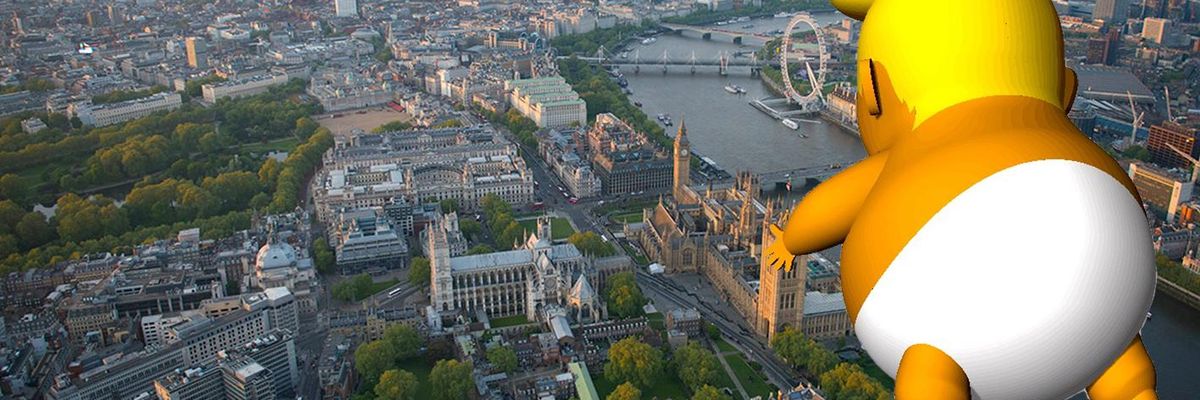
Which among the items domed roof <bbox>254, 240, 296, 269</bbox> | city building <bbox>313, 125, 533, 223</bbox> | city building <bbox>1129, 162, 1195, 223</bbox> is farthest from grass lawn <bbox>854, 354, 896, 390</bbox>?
city building <bbox>1129, 162, 1195, 223</bbox>

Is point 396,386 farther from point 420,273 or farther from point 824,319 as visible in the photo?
point 824,319

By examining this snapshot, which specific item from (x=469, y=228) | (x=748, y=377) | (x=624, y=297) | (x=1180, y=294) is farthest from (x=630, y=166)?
(x=1180, y=294)

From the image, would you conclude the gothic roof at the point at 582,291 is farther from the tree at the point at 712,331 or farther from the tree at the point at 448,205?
the tree at the point at 448,205

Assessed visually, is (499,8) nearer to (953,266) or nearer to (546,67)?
(546,67)

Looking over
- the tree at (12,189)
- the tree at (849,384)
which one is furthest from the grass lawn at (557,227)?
the tree at (12,189)

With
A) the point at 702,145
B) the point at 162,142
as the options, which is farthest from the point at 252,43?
the point at 702,145

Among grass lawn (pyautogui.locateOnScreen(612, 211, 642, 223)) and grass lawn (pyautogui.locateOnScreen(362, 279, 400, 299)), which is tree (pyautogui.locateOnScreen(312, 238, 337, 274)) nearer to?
grass lawn (pyautogui.locateOnScreen(362, 279, 400, 299))
